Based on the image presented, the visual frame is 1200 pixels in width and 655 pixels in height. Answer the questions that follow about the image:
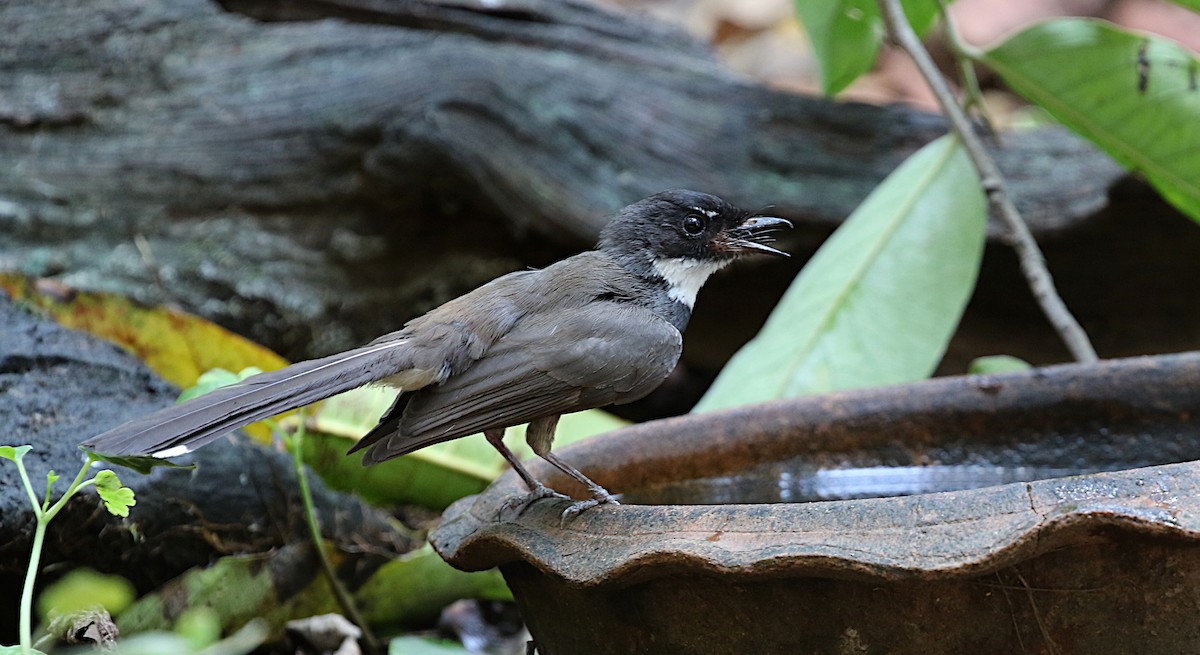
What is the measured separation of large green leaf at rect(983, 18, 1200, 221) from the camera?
4.08 m

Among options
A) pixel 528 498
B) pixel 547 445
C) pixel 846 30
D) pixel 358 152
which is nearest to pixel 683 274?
pixel 547 445

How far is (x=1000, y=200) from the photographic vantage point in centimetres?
429

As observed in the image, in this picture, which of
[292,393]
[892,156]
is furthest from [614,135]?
[292,393]

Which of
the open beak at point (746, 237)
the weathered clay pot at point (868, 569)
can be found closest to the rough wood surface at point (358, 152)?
the open beak at point (746, 237)

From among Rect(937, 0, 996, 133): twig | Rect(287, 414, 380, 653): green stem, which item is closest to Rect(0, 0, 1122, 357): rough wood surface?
Rect(937, 0, 996, 133): twig

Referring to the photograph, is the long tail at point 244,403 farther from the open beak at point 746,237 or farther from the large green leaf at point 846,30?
the large green leaf at point 846,30

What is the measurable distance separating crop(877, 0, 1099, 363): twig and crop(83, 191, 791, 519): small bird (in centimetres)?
174

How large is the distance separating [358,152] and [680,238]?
2502 mm

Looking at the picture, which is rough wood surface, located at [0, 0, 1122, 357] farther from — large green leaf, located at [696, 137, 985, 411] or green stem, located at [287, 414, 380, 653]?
green stem, located at [287, 414, 380, 653]

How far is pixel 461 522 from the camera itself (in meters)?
2.63

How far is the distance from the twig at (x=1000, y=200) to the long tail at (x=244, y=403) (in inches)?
99.6

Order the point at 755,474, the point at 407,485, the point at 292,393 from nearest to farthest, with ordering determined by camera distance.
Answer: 1. the point at 292,393
2. the point at 755,474
3. the point at 407,485

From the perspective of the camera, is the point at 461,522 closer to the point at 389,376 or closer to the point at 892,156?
the point at 389,376

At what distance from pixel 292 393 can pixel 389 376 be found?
0.89 ft
